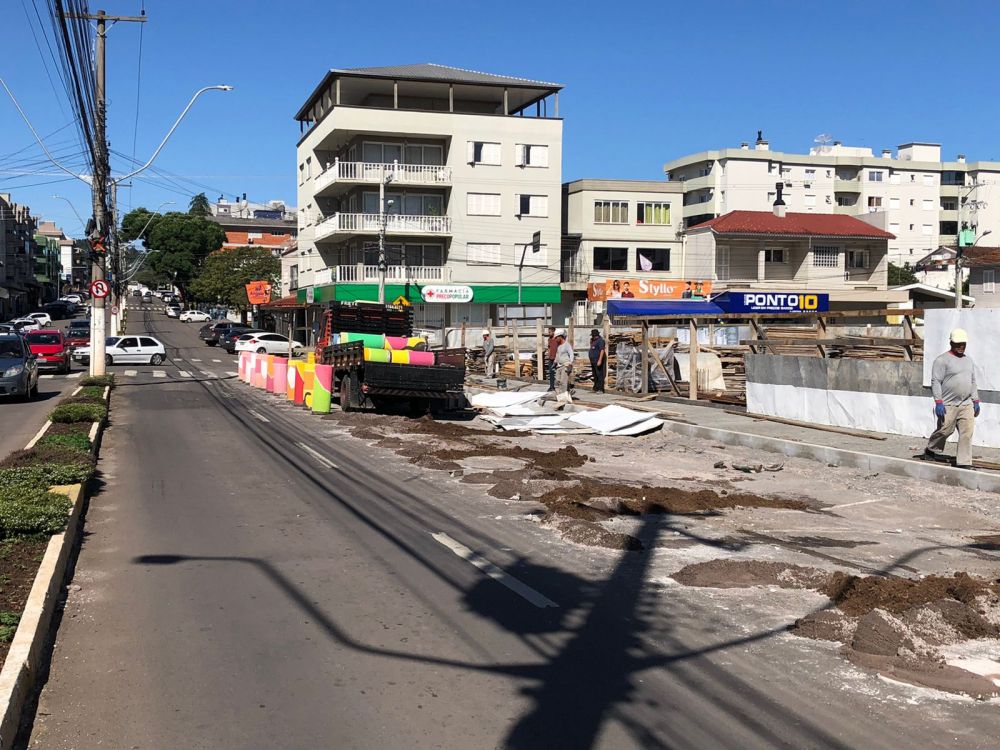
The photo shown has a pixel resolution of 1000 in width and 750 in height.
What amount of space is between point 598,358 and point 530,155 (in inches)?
1330

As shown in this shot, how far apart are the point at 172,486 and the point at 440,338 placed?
36.5 metres

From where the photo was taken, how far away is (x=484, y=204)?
5788cm

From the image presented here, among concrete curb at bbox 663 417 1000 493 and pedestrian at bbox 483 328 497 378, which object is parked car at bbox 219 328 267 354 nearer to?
pedestrian at bbox 483 328 497 378

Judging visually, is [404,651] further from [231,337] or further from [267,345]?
[231,337]

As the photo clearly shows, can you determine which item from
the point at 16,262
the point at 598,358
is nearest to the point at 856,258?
the point at 598,358

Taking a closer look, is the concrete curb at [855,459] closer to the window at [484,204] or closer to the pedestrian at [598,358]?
the pedestrian at [598,358]

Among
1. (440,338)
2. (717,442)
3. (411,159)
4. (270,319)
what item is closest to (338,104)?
(411,159)

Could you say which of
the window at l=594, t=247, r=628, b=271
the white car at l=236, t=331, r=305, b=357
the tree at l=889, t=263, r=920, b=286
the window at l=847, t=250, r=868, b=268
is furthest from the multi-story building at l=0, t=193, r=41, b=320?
the tree at l=889, t=263, r=920, b=286

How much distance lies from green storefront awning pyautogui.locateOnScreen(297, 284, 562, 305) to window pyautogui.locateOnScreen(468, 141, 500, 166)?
7188mm

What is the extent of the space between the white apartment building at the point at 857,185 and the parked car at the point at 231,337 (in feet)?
127

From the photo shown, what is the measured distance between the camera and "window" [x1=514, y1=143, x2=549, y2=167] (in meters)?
Answer: 58.1

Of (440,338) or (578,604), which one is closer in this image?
(578,604)

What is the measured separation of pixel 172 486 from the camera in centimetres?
1277

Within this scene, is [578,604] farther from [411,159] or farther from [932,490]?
[411,159]
